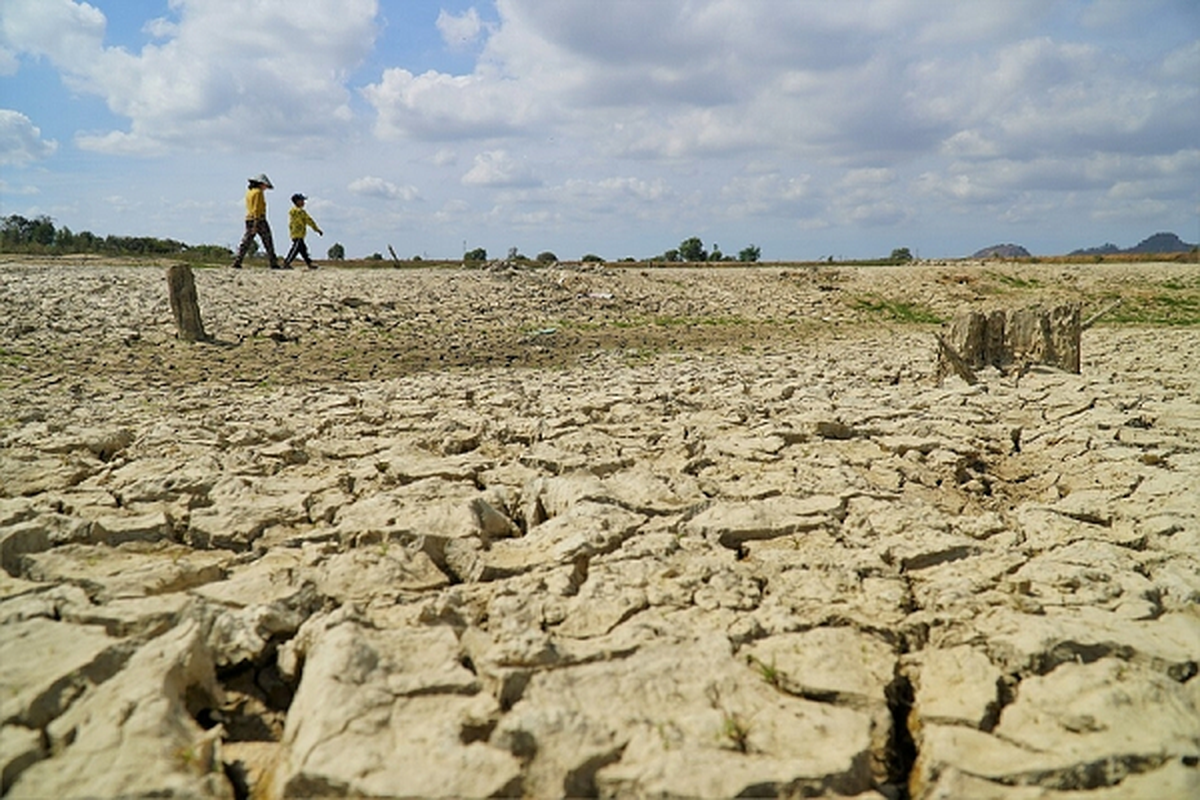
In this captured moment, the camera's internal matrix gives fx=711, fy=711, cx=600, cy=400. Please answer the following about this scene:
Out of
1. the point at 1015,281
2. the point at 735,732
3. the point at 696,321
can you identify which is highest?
the point at 1015,281

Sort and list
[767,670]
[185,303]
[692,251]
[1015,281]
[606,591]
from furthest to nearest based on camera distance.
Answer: [692,251]
[1015,281]
[185,303]
[606,591]
[767,670]

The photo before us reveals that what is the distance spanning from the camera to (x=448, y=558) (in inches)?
117

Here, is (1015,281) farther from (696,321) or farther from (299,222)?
(299,222)

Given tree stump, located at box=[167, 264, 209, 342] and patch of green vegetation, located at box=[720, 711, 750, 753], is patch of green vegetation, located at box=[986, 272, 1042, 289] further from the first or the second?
patch of green vegetation, located at box=[720, 711, 750, 753]

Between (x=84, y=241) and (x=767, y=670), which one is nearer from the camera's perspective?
(x=767, y=670)

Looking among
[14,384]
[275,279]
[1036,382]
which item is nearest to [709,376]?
[1036,382]

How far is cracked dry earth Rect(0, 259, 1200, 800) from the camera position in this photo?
1.88m

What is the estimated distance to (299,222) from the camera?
14.2 m

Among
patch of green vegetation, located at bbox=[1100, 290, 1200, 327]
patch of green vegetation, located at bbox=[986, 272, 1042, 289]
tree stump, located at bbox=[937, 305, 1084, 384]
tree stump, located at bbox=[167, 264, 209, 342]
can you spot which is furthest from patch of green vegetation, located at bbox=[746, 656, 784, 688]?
patch of green vegetation, located at bbox=[986, 272, 1042, 289]

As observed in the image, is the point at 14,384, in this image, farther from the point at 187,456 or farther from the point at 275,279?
the point at 275,279

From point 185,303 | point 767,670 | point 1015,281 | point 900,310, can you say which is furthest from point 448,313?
point 1015,281

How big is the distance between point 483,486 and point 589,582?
1205mm

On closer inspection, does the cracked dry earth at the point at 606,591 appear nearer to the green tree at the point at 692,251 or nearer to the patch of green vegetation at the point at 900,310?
the patch of green vegetation at the point at 900,310

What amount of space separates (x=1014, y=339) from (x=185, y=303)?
8.99 m
